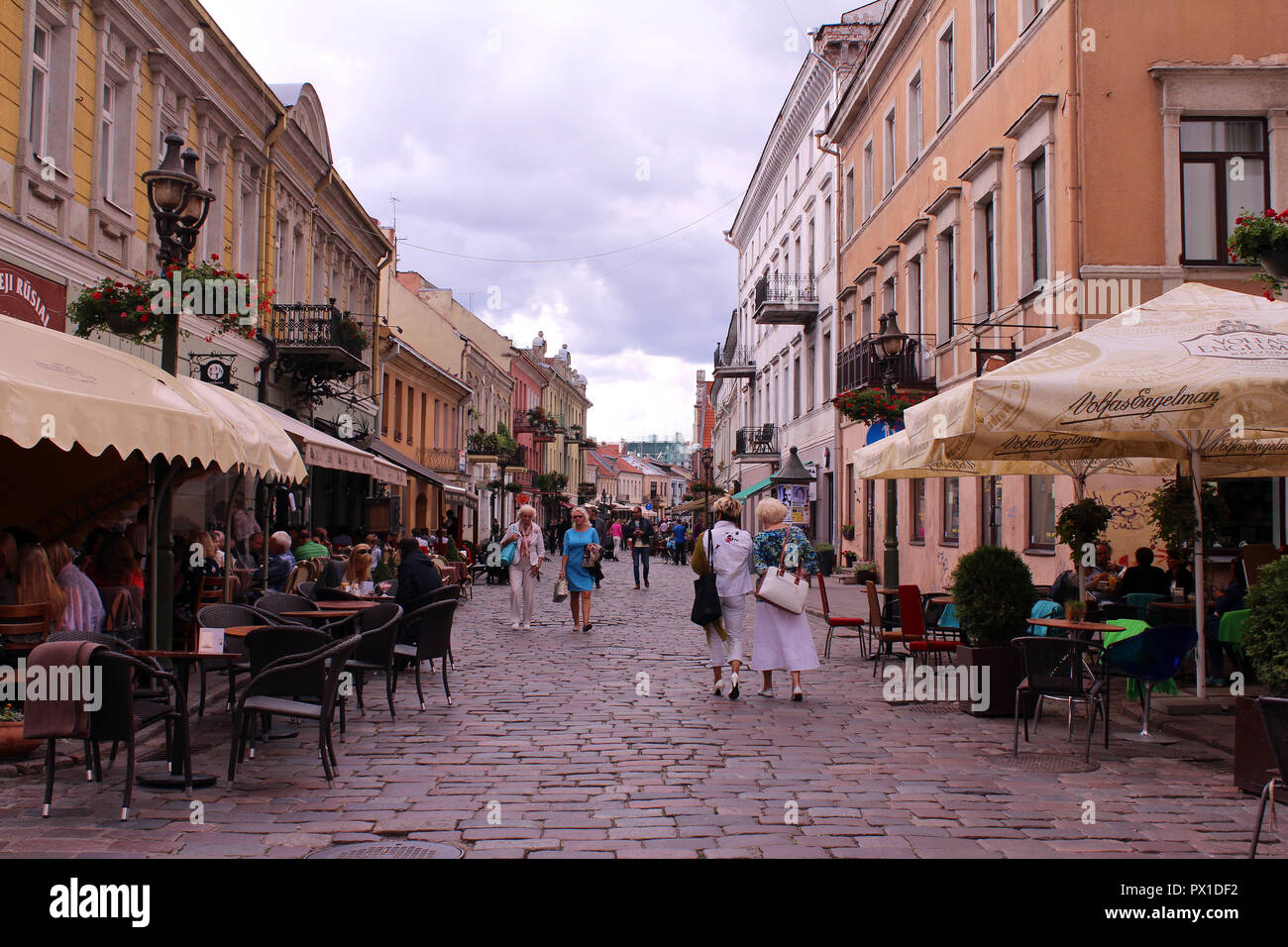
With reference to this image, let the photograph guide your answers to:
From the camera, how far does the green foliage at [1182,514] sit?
9.41 metres

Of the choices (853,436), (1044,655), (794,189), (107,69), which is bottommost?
(1044,655)

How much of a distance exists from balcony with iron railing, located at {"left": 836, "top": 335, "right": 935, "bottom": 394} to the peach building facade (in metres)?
0.09

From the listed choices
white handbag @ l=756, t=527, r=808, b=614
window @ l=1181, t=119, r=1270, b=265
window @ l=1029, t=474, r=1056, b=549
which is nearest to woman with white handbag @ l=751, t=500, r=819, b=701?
white handbag @ l=756, t=527, r=808, b=614

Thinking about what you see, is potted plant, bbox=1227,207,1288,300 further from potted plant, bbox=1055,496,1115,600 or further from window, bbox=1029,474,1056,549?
window, bbox=1029,474,1056,549

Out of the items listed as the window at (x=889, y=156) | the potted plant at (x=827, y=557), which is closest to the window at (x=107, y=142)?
the window at (x=889, y=156)

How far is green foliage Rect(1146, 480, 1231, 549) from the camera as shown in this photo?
30.9ft

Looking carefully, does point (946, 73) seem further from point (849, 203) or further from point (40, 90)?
point (40, 90)

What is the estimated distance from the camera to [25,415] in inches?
231

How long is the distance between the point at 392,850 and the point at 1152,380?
210 inches

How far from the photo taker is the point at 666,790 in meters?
6.36

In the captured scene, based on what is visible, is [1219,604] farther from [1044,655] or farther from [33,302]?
[33,302]

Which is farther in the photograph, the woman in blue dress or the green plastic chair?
the woman in blue dress

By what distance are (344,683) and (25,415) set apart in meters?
3.35
